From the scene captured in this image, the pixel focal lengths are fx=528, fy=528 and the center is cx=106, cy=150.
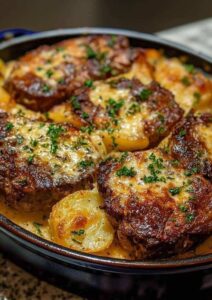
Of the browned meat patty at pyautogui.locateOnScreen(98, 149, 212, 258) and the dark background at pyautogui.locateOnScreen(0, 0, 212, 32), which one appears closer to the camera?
the browned meat patty at pyautogui.locateOnScreen(98, 149, 212, 258)

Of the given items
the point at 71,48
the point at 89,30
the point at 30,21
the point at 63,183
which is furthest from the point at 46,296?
the point at 30,21

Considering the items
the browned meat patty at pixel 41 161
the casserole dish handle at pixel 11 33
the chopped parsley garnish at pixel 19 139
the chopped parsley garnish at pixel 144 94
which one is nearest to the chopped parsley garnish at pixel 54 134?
the browned meat patty at pixel 41 161

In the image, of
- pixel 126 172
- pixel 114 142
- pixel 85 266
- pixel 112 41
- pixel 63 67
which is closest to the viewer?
pixel 85 266

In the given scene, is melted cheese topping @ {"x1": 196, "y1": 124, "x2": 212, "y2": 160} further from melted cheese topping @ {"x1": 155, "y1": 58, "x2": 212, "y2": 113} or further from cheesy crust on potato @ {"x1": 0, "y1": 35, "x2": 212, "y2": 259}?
melted cheese topping @ {"x1": 155, "y1": 58, "x2": 212, "y2": 113}

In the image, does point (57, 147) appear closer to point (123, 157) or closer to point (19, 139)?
point (19, 139)

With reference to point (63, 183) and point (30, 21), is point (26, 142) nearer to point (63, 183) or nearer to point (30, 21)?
point (63, 183)

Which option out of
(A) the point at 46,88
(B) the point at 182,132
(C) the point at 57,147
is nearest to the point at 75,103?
(A) the point at 46,88

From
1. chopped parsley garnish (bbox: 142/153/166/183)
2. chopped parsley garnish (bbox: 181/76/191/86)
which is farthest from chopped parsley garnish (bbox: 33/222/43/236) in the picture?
chopped parsley garnish (bbox: 181/76/191/86)
